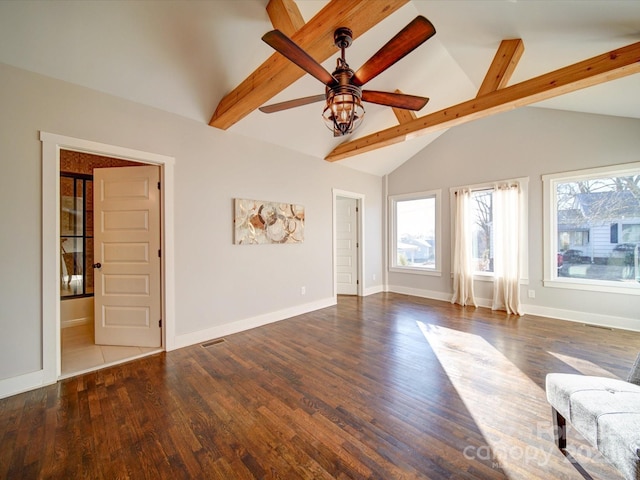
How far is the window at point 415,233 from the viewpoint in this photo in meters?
5.47

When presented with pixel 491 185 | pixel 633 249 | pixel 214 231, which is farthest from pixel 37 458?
pixel 633 249

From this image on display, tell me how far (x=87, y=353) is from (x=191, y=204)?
6.69 ft

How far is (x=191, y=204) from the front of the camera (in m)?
3.14

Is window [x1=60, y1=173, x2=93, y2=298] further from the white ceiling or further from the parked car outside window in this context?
the parked car outside window

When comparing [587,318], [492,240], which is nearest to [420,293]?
[492,240]

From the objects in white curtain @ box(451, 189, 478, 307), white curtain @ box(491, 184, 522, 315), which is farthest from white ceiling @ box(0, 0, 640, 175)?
white curtain @ box(451, 189, 478, 307)

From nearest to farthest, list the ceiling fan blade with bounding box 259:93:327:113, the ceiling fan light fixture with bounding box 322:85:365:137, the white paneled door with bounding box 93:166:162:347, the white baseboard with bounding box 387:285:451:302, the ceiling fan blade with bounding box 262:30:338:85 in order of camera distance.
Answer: the ceiling fan blade with bounding box 262:30:338:85
the ceiling fan light fixture with bounding box 322:85:365:137
the ceiling fan blade with bounding box 259:93:327:113
the white paneled door with bounding box 93:166:162:347
the white baseboard with bounding box 387:285:451:302

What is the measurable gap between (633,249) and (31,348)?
7.09 m

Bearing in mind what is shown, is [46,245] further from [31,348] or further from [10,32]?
[10,32]

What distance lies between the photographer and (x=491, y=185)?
182 inches

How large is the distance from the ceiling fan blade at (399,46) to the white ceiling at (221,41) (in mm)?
1247

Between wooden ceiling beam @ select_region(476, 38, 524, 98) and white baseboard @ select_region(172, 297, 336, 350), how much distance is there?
391 centimetres

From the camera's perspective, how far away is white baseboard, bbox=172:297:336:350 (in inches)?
121

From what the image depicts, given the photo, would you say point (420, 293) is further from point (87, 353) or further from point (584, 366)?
point (87, 353)
